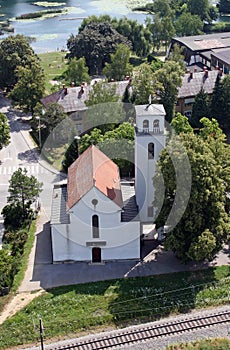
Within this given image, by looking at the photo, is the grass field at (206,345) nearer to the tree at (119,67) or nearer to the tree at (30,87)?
the tree at (30,87)

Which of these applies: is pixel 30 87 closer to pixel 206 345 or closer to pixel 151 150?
pixel 151 150

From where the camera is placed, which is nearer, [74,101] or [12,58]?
[74,101]

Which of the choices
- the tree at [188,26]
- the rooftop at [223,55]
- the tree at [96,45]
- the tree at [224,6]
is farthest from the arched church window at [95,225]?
the tree at [224,6]

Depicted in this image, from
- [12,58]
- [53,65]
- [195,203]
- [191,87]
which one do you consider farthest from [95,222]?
[53,65]

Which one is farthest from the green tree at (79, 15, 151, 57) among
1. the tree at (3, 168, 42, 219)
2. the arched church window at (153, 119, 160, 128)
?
the arched church window at (153, 119, 160, 128)

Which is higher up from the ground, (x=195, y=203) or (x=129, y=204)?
(x=195, y=203)

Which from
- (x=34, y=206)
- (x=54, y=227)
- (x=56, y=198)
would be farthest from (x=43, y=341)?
(x=34, y=206)
